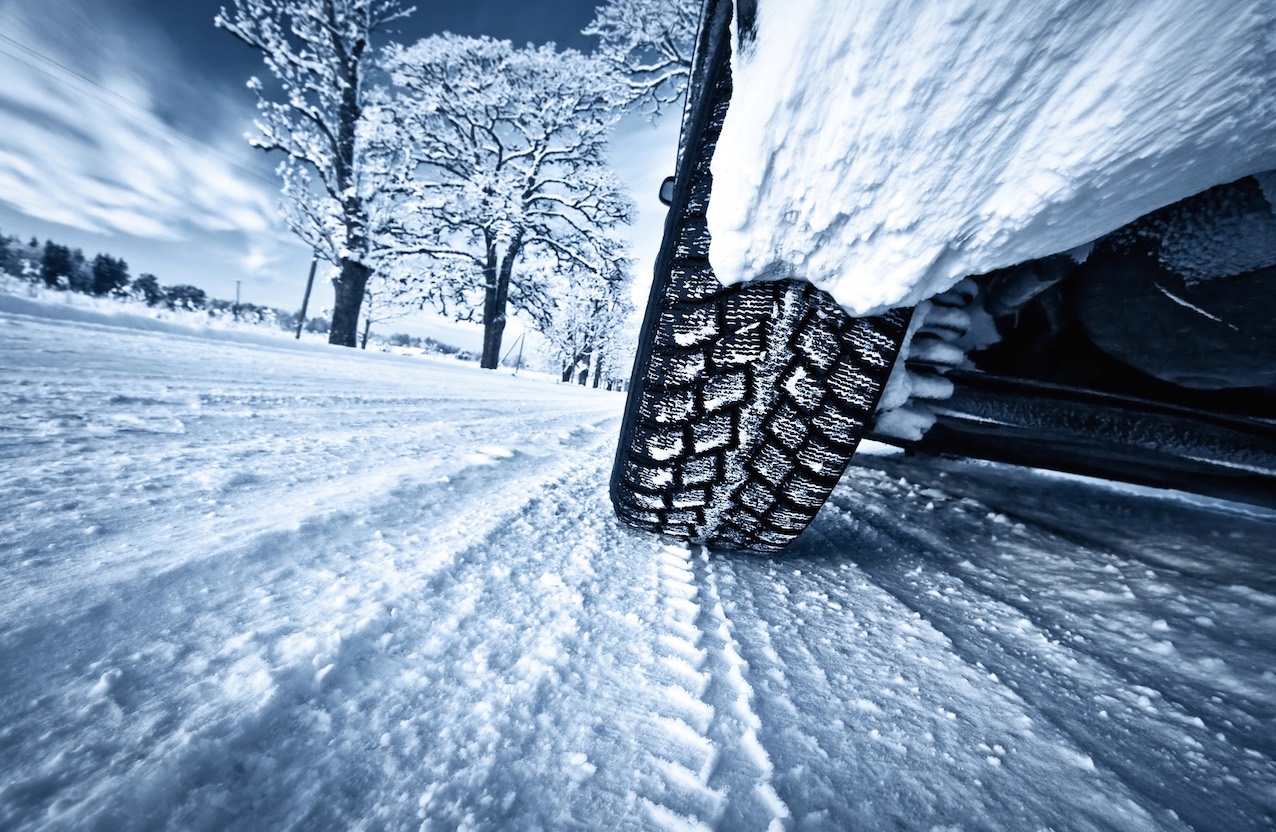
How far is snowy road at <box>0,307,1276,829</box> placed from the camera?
31 centimetres

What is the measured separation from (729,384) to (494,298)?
9121 millimetres

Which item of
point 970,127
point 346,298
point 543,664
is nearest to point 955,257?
point 970,127

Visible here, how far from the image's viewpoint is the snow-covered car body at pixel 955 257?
0.39 meters

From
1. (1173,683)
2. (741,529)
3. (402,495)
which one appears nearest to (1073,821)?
(1173,683)

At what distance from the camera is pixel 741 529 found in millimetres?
756

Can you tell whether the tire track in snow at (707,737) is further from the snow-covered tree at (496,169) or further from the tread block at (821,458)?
the snow-covered tree at (496,169)

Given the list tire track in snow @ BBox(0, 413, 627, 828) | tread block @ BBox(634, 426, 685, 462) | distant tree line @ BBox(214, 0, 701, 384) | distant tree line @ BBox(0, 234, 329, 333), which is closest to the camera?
tire track in snow @ BBox(0, 413, 627, 828)

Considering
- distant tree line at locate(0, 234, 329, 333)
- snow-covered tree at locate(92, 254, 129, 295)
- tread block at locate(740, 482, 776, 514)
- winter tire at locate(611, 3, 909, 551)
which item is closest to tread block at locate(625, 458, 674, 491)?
winter tire at locate(611, 3, 909, 551)

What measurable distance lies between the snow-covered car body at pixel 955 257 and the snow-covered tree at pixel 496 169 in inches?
334

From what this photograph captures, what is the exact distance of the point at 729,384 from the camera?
671 millimetres

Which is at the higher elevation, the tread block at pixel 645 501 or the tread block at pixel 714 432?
the tread block at pixel 714 432

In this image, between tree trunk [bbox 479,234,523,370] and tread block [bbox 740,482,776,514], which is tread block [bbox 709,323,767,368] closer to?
tread block [bbox 740,482,776,514]

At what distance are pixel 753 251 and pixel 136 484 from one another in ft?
2.94

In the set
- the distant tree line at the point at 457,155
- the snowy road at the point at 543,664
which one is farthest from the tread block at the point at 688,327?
the distant tree line at the point at 457,155
